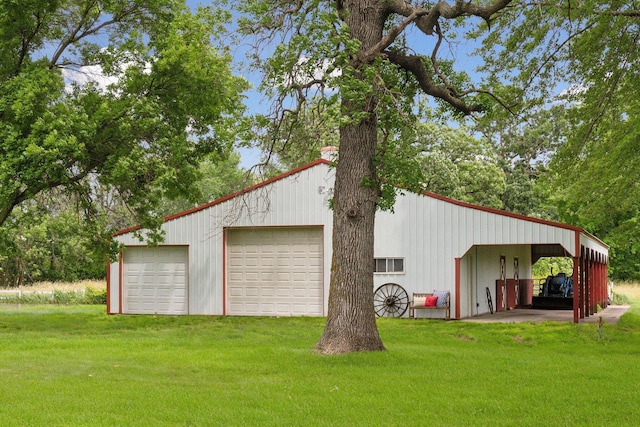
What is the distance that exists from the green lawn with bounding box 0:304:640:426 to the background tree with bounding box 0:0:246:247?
13.4 ft

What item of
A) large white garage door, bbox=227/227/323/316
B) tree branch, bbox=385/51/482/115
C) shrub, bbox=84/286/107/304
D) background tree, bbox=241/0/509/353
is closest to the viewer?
background tree, bbox=241/0/509/353

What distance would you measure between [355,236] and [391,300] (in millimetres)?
9746

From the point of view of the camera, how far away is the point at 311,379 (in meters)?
10.8

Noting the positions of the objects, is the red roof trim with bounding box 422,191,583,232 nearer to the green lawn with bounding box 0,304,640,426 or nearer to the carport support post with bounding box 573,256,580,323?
the carport support post with bounding box 573,256,580,323

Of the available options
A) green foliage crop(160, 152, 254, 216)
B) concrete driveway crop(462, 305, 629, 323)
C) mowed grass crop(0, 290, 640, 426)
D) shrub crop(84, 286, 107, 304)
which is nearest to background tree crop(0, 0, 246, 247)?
mowed grass crop(0, 290, 640, 426)

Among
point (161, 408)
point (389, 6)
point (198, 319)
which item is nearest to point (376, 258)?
point (198, 319)

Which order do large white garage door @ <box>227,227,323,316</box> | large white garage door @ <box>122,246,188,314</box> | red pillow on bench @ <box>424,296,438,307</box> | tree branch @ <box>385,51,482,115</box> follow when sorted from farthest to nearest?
large white garage door @ <box>122,246,188,314</box>
large white garage door @ <box>227,227,323,316</box>
red pillow on bench @ <box>424,296,438,307</box>
tree branch @ <box>385,51,482,115</box>

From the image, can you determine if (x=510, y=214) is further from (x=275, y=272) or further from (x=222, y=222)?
(x=222, y=222)

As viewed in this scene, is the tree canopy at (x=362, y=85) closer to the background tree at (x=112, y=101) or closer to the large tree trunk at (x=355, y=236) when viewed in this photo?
the large tree trunk at (x=355, y=236)

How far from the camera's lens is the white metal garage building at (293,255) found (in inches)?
879

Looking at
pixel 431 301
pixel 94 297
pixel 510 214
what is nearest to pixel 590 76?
pixel 510 214

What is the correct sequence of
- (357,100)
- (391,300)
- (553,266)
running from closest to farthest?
→ 1. (357,100)
2. (391,300)
3. (553,266)

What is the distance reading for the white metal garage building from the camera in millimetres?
22328

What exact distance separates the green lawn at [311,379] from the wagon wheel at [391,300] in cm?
416
